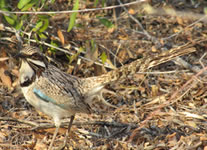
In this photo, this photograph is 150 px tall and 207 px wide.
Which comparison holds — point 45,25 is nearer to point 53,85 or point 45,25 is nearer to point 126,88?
point 53,85

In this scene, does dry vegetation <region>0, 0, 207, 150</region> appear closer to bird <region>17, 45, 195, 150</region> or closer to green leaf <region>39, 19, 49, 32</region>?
green leaf <region>39, 19, 49, 32</region>

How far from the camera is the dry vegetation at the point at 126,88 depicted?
6.18 metres

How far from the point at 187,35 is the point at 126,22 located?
1.53 m

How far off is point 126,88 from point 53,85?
2211 mm

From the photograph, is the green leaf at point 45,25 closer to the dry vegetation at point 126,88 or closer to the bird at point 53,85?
the dry vegetation at point 126,88

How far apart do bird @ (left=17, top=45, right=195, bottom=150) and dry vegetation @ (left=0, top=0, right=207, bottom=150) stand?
709 millimetres

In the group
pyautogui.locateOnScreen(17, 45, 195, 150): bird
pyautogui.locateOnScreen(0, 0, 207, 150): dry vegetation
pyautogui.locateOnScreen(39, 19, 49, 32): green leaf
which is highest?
pyautogui.locateOnScreen(39, 19, 49, 32): green leaf

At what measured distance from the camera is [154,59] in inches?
210

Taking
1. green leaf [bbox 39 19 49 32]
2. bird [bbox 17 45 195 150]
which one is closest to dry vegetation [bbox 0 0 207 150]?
green leaf [bbox 39 19 49 32]

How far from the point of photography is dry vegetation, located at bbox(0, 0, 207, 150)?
6176 mm

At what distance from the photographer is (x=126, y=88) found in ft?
24.7

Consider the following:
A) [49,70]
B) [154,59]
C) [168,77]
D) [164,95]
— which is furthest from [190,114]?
[49,70]

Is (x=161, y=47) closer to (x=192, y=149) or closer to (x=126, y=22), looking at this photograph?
(x=126, y=22)

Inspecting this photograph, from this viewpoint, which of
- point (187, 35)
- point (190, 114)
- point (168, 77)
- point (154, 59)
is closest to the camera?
point (154, 59)
